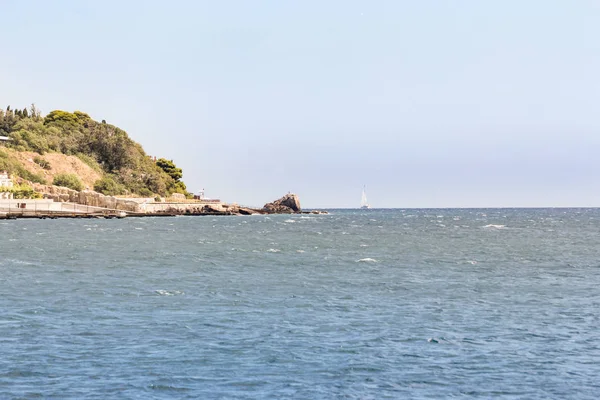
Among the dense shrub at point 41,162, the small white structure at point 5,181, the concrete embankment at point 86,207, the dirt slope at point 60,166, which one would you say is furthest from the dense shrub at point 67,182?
the small white structure at point 5,181

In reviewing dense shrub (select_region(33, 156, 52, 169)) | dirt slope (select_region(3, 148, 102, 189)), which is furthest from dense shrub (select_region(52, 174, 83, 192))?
dense shrub (select_region(33, 156, 52, 169))

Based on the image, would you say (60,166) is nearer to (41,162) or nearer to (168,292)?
(41,162)

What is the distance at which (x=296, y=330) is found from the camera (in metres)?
25.5

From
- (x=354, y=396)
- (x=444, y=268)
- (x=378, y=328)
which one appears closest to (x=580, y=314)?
(x=378, y=328)

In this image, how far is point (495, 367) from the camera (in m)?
20.8

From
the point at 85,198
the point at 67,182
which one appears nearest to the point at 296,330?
the point at 85,198

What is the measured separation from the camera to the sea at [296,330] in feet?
62.2

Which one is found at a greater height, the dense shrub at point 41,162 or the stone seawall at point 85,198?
the dense shrub at point 41,162

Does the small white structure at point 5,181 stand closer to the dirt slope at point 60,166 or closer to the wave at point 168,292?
the dirt slope at point 60,166

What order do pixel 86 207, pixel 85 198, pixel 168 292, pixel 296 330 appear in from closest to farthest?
pixel 296 330
pixel 168 292
pixel 86 207
pixel 85 198

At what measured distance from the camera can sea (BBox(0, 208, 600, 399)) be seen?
62.2 ft

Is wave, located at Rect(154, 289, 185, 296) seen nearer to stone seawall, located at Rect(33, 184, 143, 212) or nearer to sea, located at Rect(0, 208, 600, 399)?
sea, located at Rect(0, 208, 600, 399)

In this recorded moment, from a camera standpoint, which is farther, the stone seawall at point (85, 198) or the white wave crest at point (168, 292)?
the stone seawall at point (85, 198)

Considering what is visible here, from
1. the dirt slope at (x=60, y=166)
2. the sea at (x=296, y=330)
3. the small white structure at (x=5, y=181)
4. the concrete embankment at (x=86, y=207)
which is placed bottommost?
the sea at (x=296, y=330)
